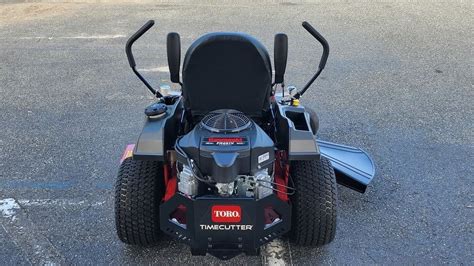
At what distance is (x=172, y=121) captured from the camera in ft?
9.95

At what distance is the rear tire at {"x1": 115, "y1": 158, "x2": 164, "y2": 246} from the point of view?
2.89 meters

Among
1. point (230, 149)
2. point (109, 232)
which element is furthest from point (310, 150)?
point (109, 232)

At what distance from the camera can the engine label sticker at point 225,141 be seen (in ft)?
8.43

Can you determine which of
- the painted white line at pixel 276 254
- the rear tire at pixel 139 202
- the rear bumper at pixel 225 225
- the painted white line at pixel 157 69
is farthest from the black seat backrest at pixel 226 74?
the painted white line at pixel 157 69

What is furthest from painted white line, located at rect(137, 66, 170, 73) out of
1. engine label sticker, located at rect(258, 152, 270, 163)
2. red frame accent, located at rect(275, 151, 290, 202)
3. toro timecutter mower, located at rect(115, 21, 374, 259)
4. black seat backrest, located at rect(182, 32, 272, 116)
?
engine label sticker, located at rect(258, 152, 270, 163)

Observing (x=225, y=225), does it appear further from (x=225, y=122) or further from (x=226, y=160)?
(x=225, y=122)

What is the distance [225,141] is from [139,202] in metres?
0.69

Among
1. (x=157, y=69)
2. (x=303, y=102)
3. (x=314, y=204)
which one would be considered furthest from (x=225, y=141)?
(x=157, y=69)

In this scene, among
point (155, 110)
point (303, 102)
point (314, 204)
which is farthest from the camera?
point (303, 102)

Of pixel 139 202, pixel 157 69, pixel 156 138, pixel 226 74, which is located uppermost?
pixel 226 74

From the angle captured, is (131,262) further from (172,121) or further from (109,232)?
(172,121)

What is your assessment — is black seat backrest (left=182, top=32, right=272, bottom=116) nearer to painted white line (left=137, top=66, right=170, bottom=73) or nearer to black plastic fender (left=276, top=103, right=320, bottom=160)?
black plastic fender (left=276, top=103, right=320, bottom=160)

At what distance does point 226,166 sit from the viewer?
95.7 inches

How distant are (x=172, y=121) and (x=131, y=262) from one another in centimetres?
90
